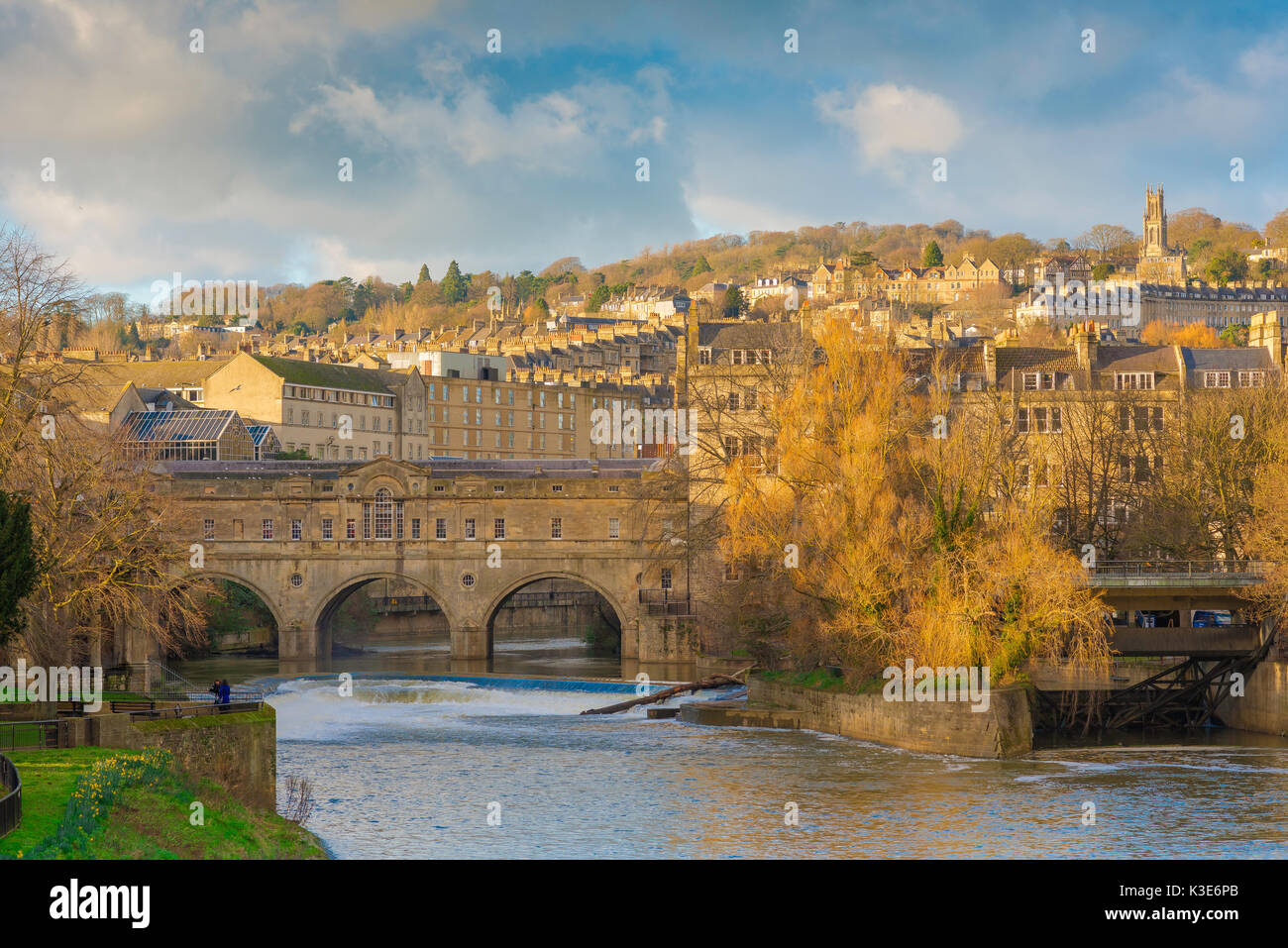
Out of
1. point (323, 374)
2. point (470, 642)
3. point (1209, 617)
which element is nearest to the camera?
point (1209, 617)

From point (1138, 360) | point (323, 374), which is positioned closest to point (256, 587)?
point (1138, 360)

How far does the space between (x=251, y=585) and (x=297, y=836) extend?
43.9m

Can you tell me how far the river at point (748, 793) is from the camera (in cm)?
3159

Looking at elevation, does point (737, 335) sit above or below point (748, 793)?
above

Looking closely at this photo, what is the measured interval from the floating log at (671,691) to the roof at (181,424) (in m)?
46.1

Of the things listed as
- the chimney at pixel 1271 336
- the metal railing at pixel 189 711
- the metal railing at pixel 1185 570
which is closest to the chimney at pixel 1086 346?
the chimney at pixel 1271 336

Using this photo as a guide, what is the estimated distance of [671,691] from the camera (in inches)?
2234

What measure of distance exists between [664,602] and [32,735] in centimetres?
4007

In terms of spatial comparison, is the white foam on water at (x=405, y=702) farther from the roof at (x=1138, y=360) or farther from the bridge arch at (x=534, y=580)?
the roof at (x=1138, y=360)

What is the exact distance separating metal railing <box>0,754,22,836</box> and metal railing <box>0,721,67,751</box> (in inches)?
247

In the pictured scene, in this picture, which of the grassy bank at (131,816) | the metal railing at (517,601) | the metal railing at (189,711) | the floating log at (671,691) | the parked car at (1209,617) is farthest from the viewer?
the metal railing at (517,601)

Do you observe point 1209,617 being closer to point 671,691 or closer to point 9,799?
point 671,691

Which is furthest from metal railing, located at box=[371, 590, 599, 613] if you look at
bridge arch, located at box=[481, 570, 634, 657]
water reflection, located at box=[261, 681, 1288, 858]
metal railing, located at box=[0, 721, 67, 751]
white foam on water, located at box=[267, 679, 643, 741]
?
metal railing, located at box=[0, 721, 67, 751]
